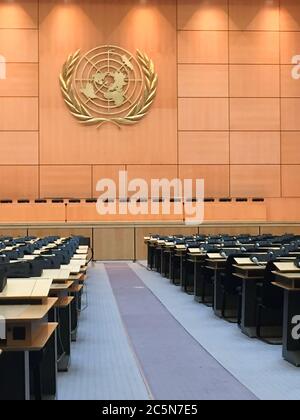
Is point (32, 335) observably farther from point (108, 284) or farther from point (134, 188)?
point (134, 188)

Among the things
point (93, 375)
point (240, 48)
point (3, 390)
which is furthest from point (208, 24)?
point (3, 390)

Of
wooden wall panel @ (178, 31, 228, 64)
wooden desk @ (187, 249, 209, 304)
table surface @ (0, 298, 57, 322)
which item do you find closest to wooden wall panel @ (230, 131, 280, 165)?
wooden wall panel @ (178, 31, 228, 64)

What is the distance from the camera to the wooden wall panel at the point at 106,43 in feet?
75.9

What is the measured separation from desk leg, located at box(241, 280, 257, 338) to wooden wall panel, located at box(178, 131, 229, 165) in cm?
1676

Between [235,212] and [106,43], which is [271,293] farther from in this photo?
[106,43]

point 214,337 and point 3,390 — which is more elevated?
point 3,390

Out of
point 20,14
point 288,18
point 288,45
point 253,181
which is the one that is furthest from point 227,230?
point 20,14

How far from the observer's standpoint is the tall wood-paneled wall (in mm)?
23078

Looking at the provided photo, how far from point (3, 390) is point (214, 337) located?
3.74m

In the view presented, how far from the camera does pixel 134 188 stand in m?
23.0

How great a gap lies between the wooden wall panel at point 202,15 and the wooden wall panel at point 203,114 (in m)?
2.68

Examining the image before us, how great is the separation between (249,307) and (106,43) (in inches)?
708

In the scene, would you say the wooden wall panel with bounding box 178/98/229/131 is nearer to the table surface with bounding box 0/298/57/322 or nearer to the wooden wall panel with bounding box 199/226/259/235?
the wooden wall panel with bounding box 199/226/259/235
